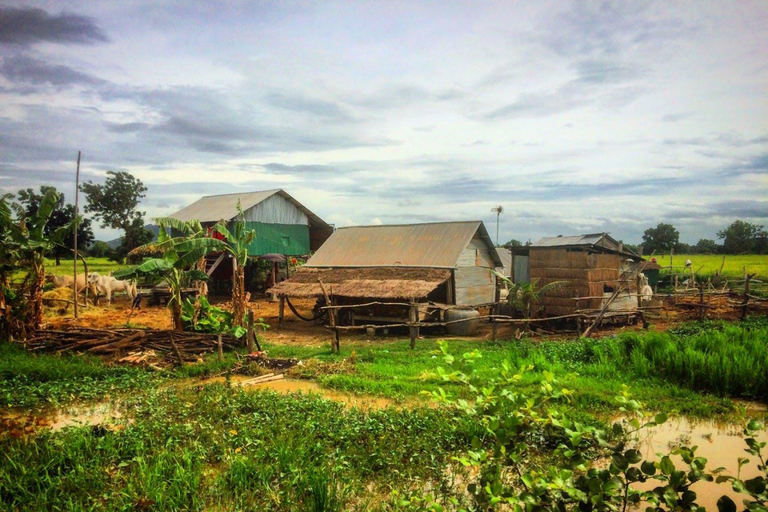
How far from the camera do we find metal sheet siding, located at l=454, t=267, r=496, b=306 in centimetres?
1778

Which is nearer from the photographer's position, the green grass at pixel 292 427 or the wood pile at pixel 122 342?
the green grass at pixel 292 427

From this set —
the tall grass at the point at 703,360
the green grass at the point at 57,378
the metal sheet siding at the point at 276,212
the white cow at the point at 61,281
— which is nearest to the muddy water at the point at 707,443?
the tall grass at the point at 703,360

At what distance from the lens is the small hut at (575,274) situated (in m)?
15.2

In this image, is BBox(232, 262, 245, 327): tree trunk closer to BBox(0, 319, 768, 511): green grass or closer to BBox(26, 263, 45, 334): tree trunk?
BBox(0, 319, 768, 511): green grass

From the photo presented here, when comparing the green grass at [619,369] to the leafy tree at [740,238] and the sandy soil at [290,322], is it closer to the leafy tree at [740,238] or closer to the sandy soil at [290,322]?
the sandy soil at [290,322]

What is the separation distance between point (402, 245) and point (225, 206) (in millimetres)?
11244

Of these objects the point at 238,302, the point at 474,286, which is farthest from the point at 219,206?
the point at 474,286

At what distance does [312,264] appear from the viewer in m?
20.4

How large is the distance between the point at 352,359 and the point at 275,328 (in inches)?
272

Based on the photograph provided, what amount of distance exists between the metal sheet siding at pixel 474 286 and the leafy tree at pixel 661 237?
112ft

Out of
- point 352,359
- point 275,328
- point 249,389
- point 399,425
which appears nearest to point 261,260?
point 275,328

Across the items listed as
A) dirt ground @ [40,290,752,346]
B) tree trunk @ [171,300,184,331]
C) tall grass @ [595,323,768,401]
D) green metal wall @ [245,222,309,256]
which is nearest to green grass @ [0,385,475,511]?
tall grass @ [595,323,768,401]

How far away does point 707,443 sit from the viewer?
6316mm

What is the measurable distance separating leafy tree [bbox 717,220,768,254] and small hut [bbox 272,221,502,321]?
1605 centimetres
